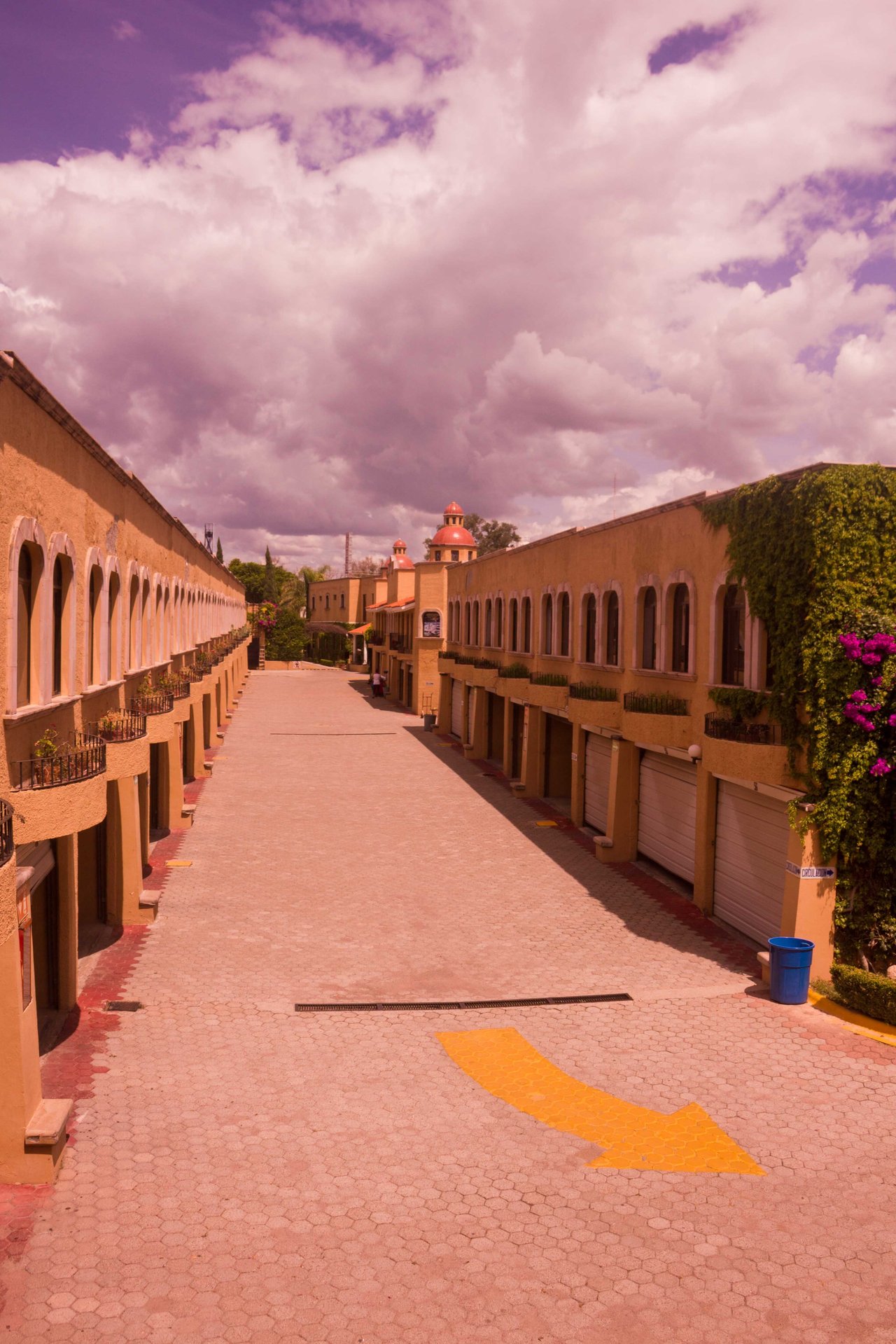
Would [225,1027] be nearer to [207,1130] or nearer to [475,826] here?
[207,1130]

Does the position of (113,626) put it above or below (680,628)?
below

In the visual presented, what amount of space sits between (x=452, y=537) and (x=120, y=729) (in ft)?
141

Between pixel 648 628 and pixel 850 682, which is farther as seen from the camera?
pixel 648 628

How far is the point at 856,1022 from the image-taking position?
11.7 meters

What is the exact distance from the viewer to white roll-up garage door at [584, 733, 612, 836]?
70.7 feet

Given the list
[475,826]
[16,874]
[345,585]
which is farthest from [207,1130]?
[345,585]

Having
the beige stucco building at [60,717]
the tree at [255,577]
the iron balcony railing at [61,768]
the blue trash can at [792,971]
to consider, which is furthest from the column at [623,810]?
the tree at [255,577]

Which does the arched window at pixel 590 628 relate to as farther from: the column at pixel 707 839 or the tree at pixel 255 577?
the tree at pixel 255 577

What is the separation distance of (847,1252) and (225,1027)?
7.10 metres

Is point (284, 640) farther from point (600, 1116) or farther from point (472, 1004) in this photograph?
point (600, 1116)

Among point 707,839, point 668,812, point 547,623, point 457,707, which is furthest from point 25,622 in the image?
point 457,707

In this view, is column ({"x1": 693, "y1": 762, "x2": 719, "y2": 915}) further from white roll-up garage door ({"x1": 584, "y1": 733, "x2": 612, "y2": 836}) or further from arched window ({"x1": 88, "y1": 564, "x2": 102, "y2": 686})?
→ arched window ({"x1": 88, "y1": 564, "x2": 102, "y2": 686})

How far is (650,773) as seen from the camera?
62.6 feet

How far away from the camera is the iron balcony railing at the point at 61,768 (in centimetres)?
972
